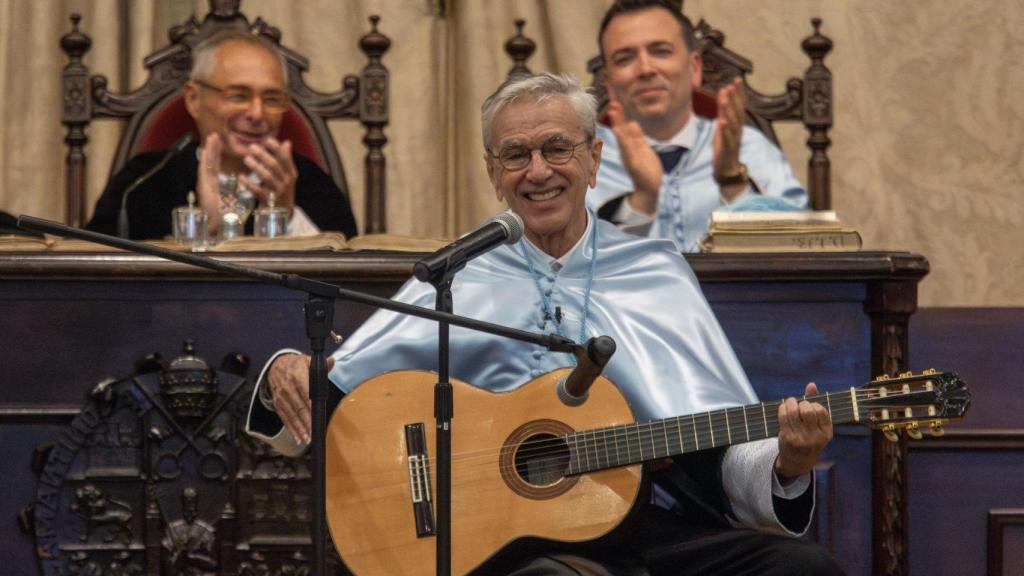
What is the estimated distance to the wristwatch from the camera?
485cm

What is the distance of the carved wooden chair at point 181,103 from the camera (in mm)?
4797

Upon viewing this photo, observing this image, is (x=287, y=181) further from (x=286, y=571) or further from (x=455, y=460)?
(x=455, y=460)

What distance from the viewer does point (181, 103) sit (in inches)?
191

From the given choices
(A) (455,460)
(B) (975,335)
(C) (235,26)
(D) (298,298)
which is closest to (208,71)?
(C) (235,26)

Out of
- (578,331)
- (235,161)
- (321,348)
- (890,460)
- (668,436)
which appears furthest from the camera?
(235,161)

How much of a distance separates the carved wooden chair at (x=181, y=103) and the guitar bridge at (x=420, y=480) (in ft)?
6.58

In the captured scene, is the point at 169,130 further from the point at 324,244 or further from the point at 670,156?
the point at 670,156

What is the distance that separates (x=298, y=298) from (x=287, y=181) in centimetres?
93

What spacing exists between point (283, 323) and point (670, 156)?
1.93 meters

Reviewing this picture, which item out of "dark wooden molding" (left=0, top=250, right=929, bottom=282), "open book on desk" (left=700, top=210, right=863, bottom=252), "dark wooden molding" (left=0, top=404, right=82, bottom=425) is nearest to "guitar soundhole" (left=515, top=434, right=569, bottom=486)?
"dark wooden molding" (left=0, top=250, right=929, bottom=282)

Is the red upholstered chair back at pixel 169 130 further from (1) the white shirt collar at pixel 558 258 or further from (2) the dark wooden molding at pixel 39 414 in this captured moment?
(1) the white shirt collar at pixel 558 258

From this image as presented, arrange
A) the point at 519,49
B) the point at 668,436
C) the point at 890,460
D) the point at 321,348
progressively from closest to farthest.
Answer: the point at 321,348, the point at 668,436, the point at 890,460, the point at 519,49

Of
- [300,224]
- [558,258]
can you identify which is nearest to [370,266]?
[558,258]

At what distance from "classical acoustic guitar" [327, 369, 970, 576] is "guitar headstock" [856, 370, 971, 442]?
0.42 feet
